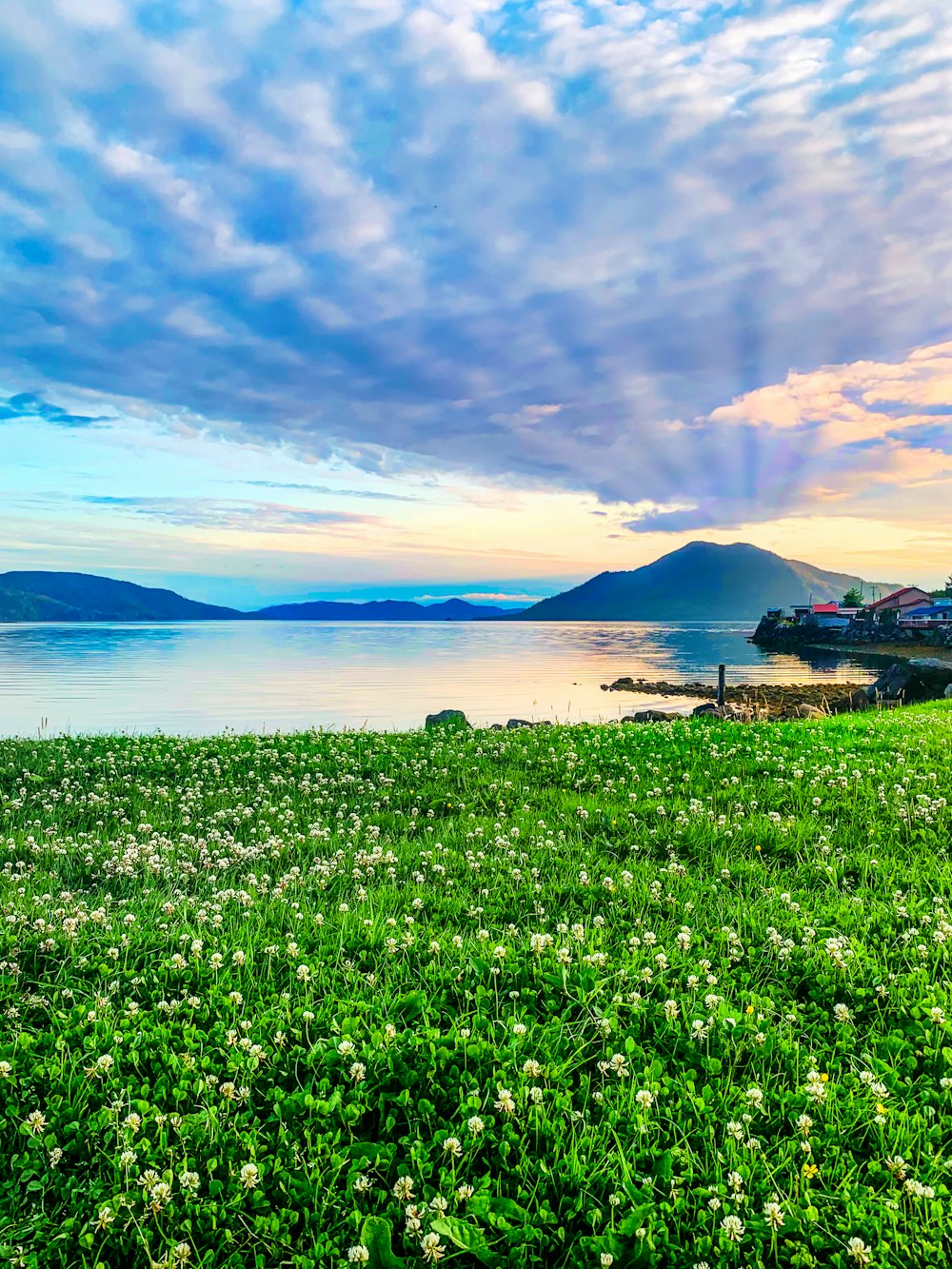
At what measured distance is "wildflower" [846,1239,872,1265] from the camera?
3.18 m

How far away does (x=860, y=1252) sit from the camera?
3191mm

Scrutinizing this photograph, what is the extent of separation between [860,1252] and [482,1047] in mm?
2041

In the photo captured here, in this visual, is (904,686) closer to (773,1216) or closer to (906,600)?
(773,1216)

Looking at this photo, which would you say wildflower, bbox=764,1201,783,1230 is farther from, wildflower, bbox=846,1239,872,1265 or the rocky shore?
the rocky shore

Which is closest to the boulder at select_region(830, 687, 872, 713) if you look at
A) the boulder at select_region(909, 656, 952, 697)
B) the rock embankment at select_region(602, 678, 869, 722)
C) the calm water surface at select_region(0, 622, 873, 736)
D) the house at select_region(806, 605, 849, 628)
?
the rock embankment at select_region(602, 678, 869, 722)

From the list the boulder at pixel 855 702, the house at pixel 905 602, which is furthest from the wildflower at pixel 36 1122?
the house at pixel 905 602

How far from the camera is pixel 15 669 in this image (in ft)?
177

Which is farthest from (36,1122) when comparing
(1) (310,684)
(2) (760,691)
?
(2) (760,691)

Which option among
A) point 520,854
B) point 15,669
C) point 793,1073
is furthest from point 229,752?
point 15,669

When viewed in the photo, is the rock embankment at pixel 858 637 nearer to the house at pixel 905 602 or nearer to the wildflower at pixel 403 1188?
the house at pixel 905 602

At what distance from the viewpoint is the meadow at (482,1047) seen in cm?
338

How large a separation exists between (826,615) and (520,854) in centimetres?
15445

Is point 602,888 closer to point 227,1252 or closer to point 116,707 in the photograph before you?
point 227,1252

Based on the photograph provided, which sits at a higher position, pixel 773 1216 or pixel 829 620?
pixel 829 620
